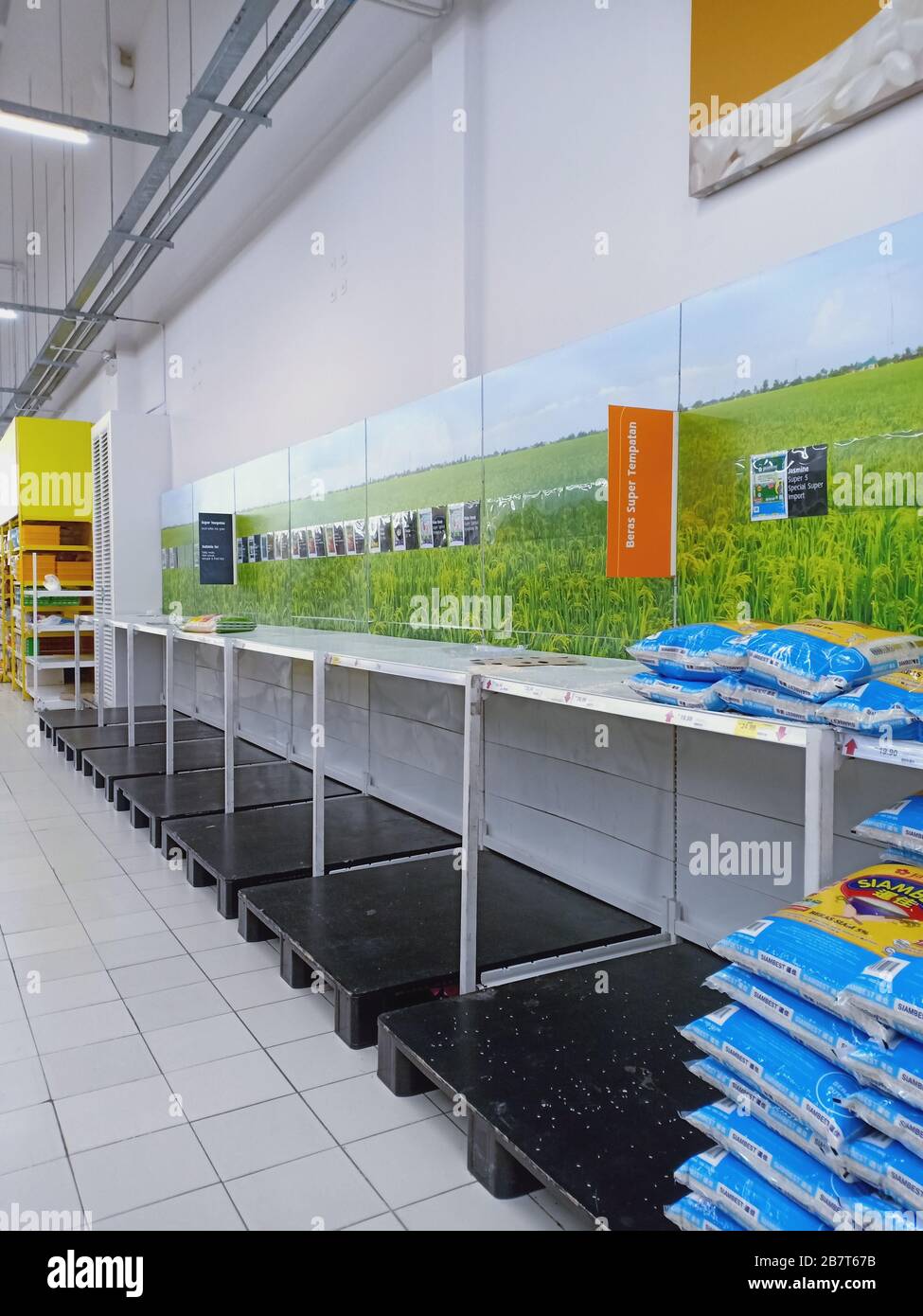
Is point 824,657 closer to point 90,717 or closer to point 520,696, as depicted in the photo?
point 520,696

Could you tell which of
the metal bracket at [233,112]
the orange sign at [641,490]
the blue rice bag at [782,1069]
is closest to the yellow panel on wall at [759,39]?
the orange sign at [641,490]

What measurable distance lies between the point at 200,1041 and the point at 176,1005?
31 cm

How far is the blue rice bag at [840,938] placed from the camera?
153 centimetres

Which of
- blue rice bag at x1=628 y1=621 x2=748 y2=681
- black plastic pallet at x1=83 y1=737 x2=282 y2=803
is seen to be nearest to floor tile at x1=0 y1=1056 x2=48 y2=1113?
blue rice bag at x1=628 y1=621 x2=748 y2=681

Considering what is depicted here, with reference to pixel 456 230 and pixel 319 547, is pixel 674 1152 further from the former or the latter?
pixel 319 547

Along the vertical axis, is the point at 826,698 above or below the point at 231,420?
below

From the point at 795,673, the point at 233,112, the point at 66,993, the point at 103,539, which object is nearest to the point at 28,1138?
the point at 66,993

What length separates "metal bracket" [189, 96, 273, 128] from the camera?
5289mm

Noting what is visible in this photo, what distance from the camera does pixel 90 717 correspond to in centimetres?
863

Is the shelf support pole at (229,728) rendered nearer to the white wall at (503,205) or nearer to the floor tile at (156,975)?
the floor tile at (156,975)

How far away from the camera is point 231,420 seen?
323 inches
